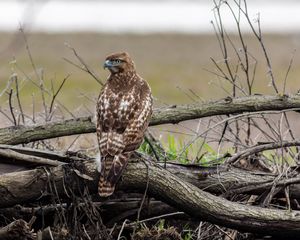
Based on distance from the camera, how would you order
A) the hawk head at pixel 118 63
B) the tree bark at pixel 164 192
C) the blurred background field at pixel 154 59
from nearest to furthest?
the tree bark at pixel 164 192
the hawk head at pixel 118 63
the blurred background field at pixel 154 59

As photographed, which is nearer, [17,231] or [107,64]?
[17,231]

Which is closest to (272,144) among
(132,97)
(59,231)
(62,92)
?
(132,97)

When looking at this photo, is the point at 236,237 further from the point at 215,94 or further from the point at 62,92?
the point at 62,92

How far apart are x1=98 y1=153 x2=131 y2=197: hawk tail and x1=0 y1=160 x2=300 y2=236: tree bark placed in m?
0.10

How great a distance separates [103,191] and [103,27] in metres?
27.8

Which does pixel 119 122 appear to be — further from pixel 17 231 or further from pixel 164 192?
pixel 17 231

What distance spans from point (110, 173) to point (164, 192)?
1.29ft

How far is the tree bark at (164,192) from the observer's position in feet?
22.9

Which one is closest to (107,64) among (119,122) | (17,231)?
(119,122)

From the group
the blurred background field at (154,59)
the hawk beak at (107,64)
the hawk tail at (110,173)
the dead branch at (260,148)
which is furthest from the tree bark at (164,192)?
the blurred background field at (154,59)

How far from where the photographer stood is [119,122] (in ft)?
23.8

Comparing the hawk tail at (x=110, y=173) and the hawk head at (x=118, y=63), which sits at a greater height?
the hawk head at (x=118, y=63)

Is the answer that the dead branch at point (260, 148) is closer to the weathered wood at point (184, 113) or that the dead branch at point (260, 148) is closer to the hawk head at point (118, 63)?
the weathered wood at point (184, 113)

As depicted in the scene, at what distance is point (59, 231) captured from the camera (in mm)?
7285
